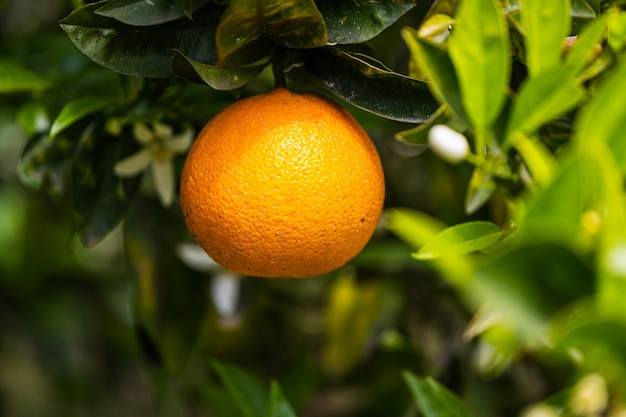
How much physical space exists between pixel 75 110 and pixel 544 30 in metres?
0.52

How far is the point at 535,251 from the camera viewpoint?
0.36 m

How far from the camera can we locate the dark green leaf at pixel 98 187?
0.86 m

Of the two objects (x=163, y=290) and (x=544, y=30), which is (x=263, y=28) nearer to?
(x=544, y=30)

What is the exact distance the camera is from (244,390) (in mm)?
960

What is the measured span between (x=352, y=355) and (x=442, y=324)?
0.58 ft

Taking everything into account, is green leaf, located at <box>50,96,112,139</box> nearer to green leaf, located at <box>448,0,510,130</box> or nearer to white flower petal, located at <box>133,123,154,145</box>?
white flower petal, located at <box>133,123,154,145</box>

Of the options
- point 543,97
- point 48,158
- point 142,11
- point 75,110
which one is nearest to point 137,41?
point 142,11

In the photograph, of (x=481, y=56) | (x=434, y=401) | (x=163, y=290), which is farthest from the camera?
(x=163, y=290)

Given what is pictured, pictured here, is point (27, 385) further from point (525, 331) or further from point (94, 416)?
point (525, 331)

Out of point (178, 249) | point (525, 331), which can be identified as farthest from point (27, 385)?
point (525, 331)

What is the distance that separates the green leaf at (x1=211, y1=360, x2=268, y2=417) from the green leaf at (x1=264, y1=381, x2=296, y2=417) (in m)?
0.09

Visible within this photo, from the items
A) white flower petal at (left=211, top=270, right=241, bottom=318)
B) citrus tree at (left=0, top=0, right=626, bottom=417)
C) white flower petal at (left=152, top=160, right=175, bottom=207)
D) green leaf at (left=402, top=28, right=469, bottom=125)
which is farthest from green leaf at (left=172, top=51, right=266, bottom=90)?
white flower petal at (left=211, top=270, right=241, bottom=318)

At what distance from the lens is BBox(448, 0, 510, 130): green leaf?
47 centimetres

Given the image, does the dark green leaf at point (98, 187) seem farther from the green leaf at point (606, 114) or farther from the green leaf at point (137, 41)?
the green leaf at point (606, 114)
